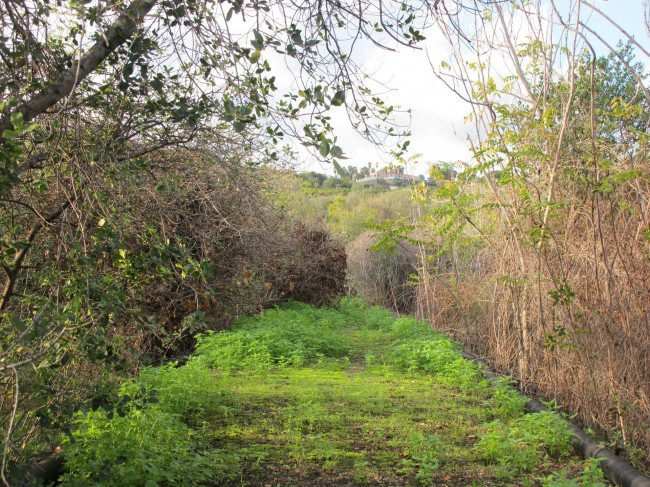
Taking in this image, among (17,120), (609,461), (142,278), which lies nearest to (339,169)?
(17,120)

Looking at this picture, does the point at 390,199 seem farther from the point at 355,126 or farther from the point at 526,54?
the point at 355,126

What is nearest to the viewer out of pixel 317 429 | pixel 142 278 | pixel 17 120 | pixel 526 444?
pixel 17 120

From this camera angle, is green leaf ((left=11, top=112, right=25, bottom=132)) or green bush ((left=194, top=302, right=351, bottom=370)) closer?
green leaf ((left=11, top=112, right=25, bottom=132))

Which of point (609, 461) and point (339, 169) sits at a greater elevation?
point (339, 169)

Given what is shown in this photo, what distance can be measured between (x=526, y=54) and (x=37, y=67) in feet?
16.6

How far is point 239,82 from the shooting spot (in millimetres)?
3021

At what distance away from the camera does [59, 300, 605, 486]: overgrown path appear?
11.4ft

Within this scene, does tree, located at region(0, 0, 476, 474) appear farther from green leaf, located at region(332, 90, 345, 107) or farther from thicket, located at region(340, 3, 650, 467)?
thicket, located at region(340, 3, 650, 467)

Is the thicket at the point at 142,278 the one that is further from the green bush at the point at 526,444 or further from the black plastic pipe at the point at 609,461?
the black plastic pipe at the point at 609,461

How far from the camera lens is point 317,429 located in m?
4.83

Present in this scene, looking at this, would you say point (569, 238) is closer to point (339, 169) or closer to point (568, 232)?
point (568, 232)

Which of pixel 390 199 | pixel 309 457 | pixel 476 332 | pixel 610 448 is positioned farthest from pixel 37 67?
pixel 390 199

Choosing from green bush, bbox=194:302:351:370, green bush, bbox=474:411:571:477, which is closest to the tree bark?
green bush, bbox=474:411:571:477

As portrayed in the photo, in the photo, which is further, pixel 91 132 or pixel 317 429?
pixel 317 429
